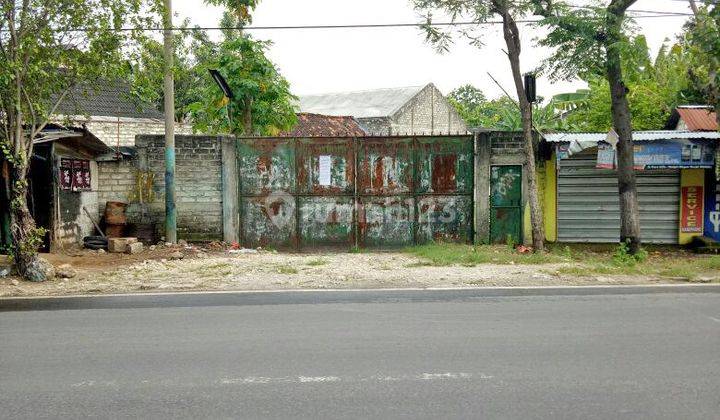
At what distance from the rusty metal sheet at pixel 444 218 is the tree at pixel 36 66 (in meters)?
6.72

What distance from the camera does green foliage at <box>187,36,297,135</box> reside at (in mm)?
19047

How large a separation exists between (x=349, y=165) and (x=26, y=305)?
23.9ft

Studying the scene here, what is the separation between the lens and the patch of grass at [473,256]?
39.7 feet

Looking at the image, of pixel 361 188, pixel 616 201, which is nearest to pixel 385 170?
pixel 361 188

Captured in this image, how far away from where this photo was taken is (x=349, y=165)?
1430 centimetres

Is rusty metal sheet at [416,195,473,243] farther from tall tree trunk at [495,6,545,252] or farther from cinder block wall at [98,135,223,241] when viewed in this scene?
cinder block wall at [98,135,223,241]

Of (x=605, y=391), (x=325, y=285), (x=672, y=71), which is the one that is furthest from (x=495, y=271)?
(x=672, y=71)

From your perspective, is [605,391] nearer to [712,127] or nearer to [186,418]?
[186,418]

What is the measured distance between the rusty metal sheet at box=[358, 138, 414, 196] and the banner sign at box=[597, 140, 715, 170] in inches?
155

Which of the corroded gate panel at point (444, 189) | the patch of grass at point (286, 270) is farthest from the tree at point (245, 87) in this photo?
the patch of grass at point (286, 270)

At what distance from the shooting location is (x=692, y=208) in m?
14.4

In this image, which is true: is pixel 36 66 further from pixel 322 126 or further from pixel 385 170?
pixel 322 126

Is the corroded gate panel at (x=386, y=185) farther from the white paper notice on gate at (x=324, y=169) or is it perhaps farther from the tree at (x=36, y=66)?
the tree at (x=36, y=66)

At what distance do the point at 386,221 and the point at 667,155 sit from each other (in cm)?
584
